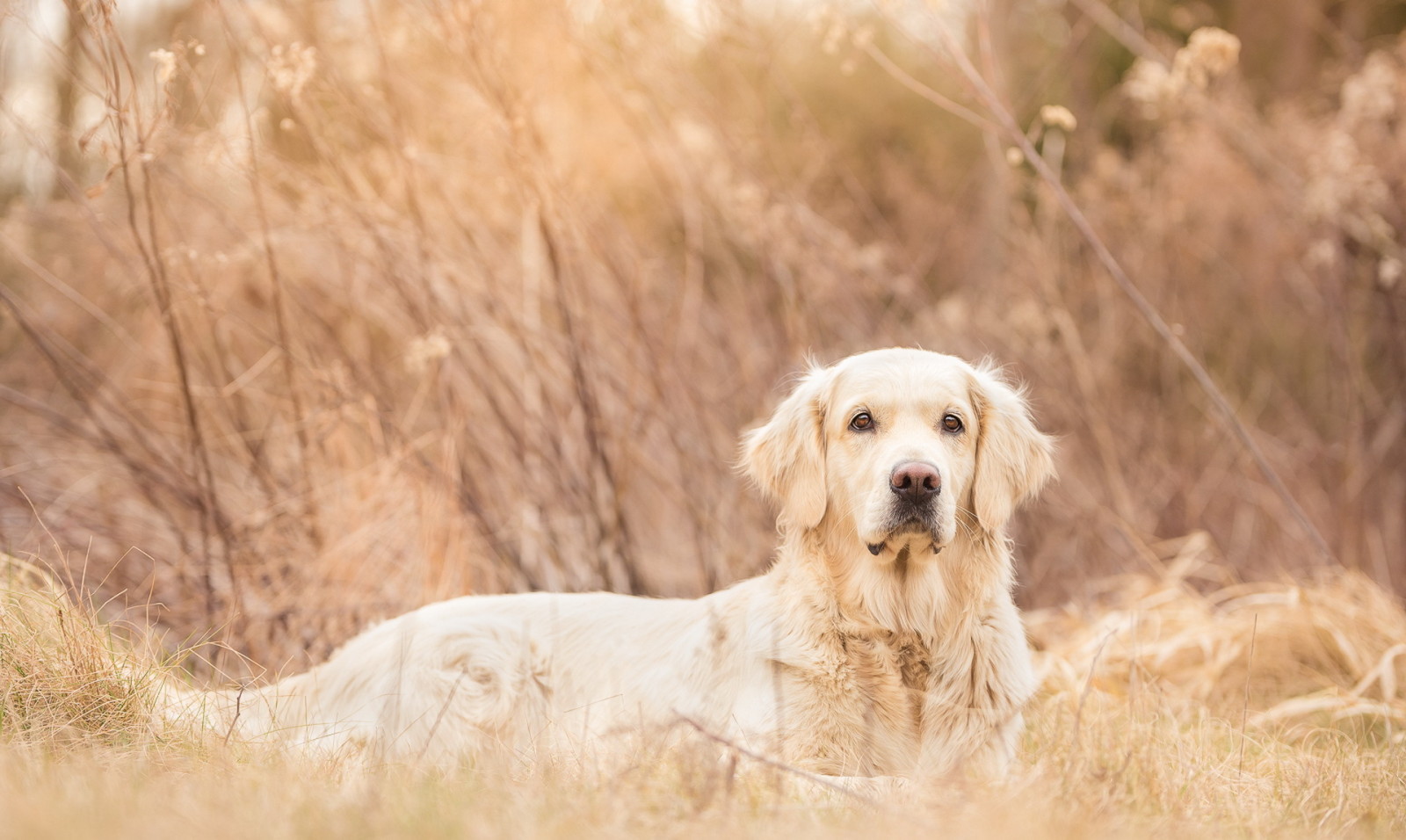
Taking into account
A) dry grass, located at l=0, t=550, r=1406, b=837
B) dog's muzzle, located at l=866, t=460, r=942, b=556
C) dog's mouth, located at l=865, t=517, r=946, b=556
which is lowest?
dry grass, located at l=0, t=550, r=1406, b=837

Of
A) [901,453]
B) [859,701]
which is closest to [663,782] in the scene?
[859,701]

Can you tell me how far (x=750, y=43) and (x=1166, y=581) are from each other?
2770 millimetres

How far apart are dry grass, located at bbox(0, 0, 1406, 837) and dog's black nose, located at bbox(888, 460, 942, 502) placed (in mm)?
572

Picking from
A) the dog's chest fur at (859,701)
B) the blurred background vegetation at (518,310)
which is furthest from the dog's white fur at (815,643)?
the blurred background vegetation at (518,310)

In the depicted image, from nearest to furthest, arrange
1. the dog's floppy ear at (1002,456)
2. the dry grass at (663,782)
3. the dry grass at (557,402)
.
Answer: the dry grass at (663,782) → the dry grass at (557,402) → the dog's floppy ear at (1002,456)

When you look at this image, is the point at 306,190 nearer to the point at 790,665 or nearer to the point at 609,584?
the point at 609,584

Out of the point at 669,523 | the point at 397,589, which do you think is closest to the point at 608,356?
the point at 669,523

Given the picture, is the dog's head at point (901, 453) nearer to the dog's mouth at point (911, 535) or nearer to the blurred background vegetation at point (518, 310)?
the dog's mouth at point (911, 535)

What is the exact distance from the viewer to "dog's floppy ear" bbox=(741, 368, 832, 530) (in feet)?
9.70

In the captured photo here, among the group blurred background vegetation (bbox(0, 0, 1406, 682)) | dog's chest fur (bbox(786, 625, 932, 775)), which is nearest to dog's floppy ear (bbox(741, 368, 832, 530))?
dog's chest fur (bbox(786, 625, 932, 775))

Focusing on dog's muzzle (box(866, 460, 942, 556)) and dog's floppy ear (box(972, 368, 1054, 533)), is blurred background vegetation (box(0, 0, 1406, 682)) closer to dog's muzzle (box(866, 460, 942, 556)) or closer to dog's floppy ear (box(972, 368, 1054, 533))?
dog's floppy ear (box(972, 368, 1054, 533))

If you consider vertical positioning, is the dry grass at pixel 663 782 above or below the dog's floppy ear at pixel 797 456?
below

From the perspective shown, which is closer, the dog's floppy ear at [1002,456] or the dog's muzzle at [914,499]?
the dog's muzzle at [914,499]

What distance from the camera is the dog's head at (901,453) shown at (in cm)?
266
